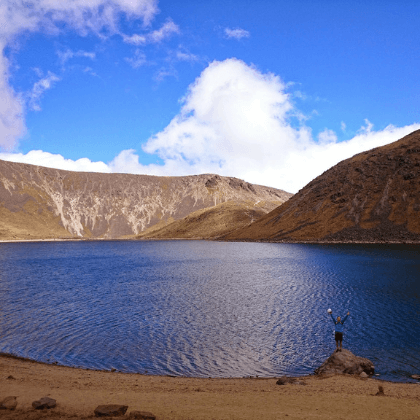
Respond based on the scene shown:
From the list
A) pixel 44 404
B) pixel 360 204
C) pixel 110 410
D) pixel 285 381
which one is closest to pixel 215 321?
pixel 285 381

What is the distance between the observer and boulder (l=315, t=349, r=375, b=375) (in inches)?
732

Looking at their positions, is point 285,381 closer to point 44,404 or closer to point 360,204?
point 44,404

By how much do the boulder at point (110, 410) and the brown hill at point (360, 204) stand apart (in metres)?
104

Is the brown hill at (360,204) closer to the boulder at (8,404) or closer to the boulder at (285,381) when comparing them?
the boulder at (285,381)

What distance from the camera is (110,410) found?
11.8 meters

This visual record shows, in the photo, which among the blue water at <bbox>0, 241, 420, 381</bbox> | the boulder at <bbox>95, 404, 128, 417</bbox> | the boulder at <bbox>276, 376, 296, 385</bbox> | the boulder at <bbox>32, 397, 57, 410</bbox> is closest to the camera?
the boulder at <bbox>95, 404, 128, 417</bbox>

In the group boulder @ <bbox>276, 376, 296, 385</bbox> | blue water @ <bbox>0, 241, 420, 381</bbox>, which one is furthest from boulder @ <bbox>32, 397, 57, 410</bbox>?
boulder @ <bbox>276, 376, 296, 385</bbox>

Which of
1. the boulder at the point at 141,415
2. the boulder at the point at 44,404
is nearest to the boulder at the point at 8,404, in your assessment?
the boulder at the point at 44,404

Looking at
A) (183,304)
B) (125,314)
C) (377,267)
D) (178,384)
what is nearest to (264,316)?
(183,304)

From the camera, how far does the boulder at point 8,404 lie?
12227 mm

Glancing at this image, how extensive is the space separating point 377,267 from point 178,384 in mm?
52308

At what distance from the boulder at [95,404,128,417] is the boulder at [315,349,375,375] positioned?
11.4 metres

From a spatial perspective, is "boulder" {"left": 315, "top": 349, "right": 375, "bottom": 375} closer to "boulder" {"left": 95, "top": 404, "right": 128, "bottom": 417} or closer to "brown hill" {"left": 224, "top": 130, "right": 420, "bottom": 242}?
"boulder" {"left": 95, "top": 404, "right": 128, "bottom": 417}

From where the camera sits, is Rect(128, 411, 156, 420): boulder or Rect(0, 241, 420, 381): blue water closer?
Rect(128, 411, 156, 420): boulder
